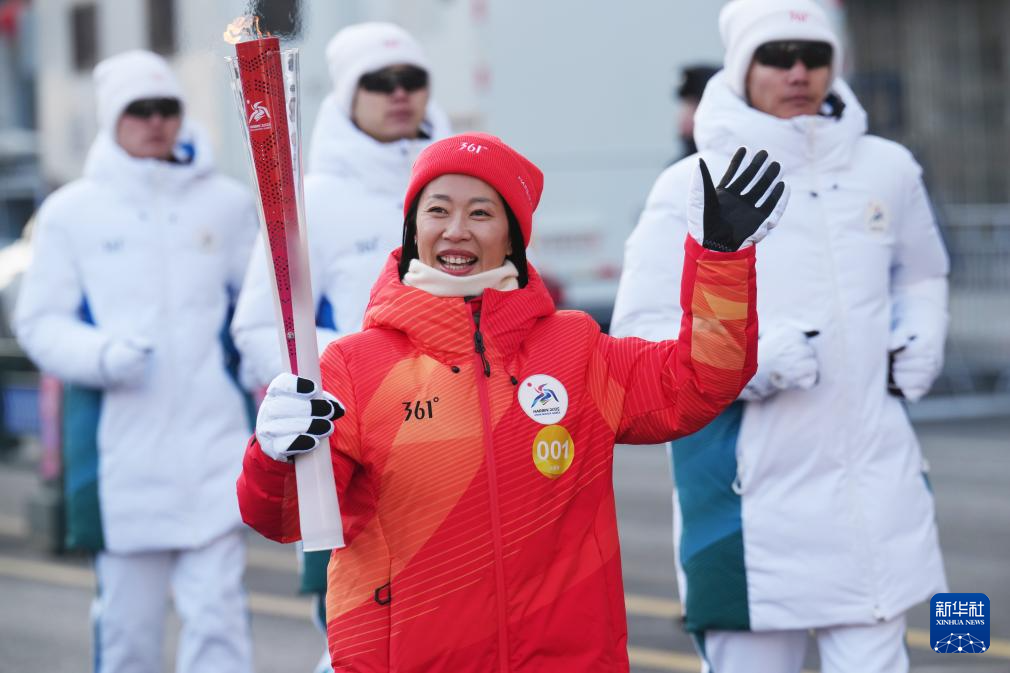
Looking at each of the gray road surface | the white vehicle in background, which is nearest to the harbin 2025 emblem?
the gray road surface

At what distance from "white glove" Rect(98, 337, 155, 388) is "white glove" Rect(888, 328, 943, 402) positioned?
2.24 meters

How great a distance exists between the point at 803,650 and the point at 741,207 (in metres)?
1.59

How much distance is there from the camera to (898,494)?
399 cm

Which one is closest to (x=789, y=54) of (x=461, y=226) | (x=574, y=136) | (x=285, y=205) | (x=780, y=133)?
(x=780, y=133)

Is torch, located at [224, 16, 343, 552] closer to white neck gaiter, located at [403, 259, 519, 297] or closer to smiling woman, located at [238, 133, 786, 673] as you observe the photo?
smiling woman, located at [238, 133, 786, 673]

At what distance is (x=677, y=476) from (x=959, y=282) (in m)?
10.4

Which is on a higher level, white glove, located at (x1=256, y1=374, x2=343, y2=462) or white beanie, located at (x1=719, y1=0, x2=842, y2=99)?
white beanie, located at (x1=719, y1=0, x2=842, y2=99)

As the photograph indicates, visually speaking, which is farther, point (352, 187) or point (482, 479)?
point (352, 187)

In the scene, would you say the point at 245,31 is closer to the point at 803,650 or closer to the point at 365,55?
the point at 365,55

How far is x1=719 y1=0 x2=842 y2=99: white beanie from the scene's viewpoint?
411 centimetres

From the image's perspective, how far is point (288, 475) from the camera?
2912mm

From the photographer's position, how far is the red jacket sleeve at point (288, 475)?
291 centimetres

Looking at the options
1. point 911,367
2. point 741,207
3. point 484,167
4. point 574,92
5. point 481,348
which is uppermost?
point 574,92

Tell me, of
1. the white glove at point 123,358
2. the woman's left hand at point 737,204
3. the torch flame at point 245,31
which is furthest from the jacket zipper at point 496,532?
the white glove at point 123,358
